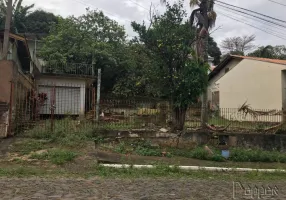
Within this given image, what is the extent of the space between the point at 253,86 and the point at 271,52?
719 inches

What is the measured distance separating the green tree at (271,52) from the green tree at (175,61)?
25.3m

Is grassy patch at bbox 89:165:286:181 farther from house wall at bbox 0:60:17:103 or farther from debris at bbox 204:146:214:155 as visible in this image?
house wall at bbox 0:60:17:103

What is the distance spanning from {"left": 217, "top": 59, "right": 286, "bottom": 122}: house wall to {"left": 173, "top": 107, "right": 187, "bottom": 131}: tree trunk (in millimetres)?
8412

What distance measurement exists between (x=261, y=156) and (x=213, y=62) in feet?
112

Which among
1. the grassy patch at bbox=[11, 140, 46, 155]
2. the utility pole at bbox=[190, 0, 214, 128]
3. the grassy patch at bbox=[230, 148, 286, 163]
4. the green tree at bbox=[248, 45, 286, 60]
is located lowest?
the grassy patch at bbox=[230, 148, 286, 163]

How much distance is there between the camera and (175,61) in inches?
528

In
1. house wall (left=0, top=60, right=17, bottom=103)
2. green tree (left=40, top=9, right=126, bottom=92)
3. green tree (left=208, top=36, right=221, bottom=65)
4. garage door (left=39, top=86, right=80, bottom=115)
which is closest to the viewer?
house wall (left=0, top=60, right=17, bottom=103)

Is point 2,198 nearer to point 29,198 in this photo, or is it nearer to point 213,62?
point 29,198

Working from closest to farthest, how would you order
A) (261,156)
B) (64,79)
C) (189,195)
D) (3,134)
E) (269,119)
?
1. (189,195)
2. (3,134)
3. (261,156)
4. (269,119)
5. (64,79)

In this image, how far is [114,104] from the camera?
13.5 meters

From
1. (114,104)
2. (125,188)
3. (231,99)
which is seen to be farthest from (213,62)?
(125,188)

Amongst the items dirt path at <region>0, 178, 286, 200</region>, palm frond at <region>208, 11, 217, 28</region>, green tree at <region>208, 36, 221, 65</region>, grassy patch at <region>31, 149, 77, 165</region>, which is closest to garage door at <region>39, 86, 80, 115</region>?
grassy patch at <region>31, 149, 77, 165</region>

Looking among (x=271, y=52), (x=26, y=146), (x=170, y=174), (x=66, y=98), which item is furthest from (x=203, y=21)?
(x=271, y=52)

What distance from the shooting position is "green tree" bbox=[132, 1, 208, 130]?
13.1m
